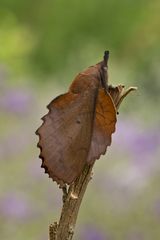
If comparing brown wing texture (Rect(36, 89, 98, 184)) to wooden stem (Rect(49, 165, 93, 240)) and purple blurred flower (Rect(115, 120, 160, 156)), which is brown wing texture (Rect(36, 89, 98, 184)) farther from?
purple blurred flower (Rect(115, 120, 160, 156))

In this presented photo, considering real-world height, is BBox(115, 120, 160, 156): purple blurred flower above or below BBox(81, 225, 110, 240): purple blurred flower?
above

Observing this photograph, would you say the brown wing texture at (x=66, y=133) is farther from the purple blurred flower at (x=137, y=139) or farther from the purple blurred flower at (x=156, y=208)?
the purple blurred flower at (x=137, y=139)

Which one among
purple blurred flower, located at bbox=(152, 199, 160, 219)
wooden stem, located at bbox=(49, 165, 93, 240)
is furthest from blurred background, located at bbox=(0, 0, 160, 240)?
wooden stem, located at bbox=(49, 165, 93, 240)

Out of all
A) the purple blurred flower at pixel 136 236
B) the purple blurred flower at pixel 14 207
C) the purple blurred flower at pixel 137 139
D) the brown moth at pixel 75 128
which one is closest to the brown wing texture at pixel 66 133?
the brown moth at pixel 75 128

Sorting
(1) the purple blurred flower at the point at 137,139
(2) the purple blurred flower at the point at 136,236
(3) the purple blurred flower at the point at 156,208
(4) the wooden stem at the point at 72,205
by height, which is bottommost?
(4) the wooden stem at the point at 72,205

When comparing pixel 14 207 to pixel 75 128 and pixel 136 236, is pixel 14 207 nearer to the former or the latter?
pixel 136 236

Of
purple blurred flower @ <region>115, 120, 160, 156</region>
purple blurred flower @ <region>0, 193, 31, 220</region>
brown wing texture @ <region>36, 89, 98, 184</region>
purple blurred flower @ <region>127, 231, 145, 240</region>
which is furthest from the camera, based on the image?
purple blurred flower @ <region>115, 120, 160, 156</region>
